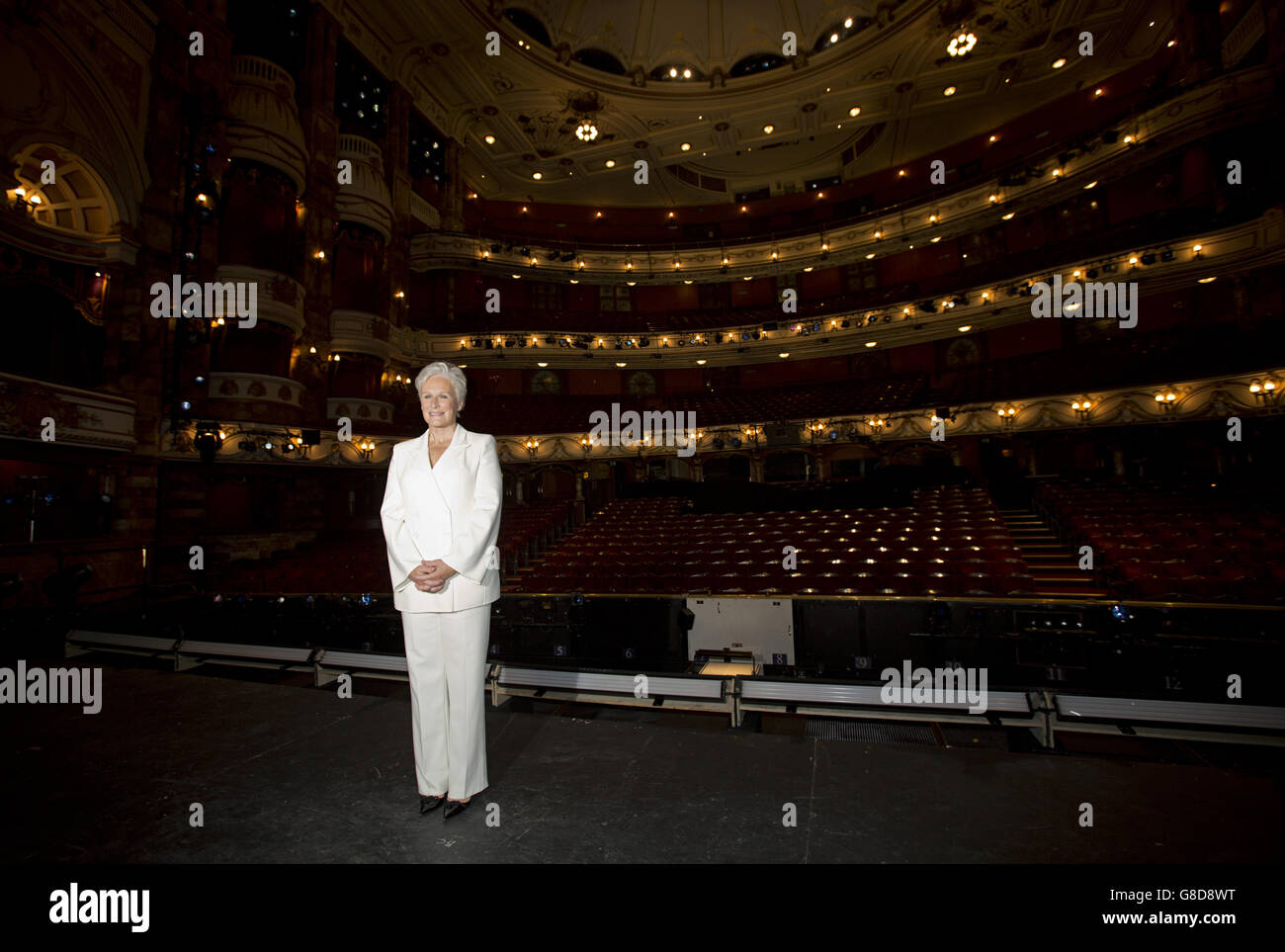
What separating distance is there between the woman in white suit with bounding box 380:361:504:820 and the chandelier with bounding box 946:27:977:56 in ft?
82.6

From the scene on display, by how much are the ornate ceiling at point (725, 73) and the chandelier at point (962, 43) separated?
194mm

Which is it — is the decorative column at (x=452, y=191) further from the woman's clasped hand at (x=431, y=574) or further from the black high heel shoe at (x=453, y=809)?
the black high heel shoe at (x=453, y=809)

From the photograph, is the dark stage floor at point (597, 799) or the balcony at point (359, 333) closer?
the dark stage floor at point (597, 799)

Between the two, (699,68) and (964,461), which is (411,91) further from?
(964,461)

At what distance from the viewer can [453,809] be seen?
2.08 metres

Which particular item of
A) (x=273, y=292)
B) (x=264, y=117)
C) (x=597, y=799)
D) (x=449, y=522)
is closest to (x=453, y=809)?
(x=597, y=799)

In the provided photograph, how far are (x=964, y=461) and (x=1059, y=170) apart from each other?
9987 mm

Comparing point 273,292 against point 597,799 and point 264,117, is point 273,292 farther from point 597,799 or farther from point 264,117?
point 597,799

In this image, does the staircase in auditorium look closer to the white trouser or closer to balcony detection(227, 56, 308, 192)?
the white trouser

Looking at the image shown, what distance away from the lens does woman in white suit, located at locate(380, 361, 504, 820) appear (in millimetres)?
2133

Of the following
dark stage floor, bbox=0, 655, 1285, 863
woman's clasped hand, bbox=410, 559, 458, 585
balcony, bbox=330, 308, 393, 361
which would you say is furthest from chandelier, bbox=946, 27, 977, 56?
woman's clasped hand, bbox=410, 559, 458, 585

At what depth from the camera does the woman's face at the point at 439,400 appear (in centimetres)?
236

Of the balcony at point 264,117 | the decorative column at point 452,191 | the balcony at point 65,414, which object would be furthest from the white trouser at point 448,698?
the decorative column at point 452,191

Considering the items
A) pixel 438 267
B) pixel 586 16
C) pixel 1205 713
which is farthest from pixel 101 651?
pixel 586 16
